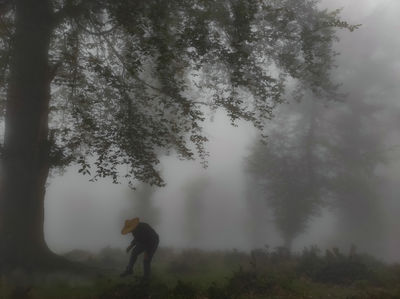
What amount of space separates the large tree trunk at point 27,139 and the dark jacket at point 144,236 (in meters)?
3.51

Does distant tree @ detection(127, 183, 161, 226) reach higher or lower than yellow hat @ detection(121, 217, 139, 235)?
higher

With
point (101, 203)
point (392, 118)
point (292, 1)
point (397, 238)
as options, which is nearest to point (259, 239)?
point (397, 238)

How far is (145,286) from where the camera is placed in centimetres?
805

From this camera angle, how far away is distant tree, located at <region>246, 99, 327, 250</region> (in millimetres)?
23531

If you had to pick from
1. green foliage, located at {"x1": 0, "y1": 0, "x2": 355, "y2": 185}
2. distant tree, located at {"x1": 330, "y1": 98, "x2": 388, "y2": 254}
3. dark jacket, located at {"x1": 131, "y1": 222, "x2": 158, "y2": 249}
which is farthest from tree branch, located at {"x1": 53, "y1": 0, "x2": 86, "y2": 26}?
distant tree, located at {"x1": 330, "y1": 98, "x2": 388, "y2": 254}

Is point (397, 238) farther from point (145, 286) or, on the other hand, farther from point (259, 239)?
point (145, 286)

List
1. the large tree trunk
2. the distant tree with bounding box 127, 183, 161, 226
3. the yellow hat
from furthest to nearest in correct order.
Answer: the distant tree with bounding box 127, 183, 161, 226, the large tree trunk, the yellow hat

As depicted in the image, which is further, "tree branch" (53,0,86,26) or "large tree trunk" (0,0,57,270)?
"tree branch" (53,0,86,26)

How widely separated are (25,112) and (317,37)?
971 centimetres

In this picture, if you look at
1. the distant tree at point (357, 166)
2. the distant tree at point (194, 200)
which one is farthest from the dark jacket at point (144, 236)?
the distant tree at point (194, 200)

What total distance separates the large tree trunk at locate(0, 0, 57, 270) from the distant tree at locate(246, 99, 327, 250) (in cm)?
1701

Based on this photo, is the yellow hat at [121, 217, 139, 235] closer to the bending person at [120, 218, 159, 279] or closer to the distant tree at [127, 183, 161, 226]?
the bending person at [120, 218, 159, 279]

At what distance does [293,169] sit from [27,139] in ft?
60.7

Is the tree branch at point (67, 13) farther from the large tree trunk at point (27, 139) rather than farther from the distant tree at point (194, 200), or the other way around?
the distant tree at point (194, 200)
